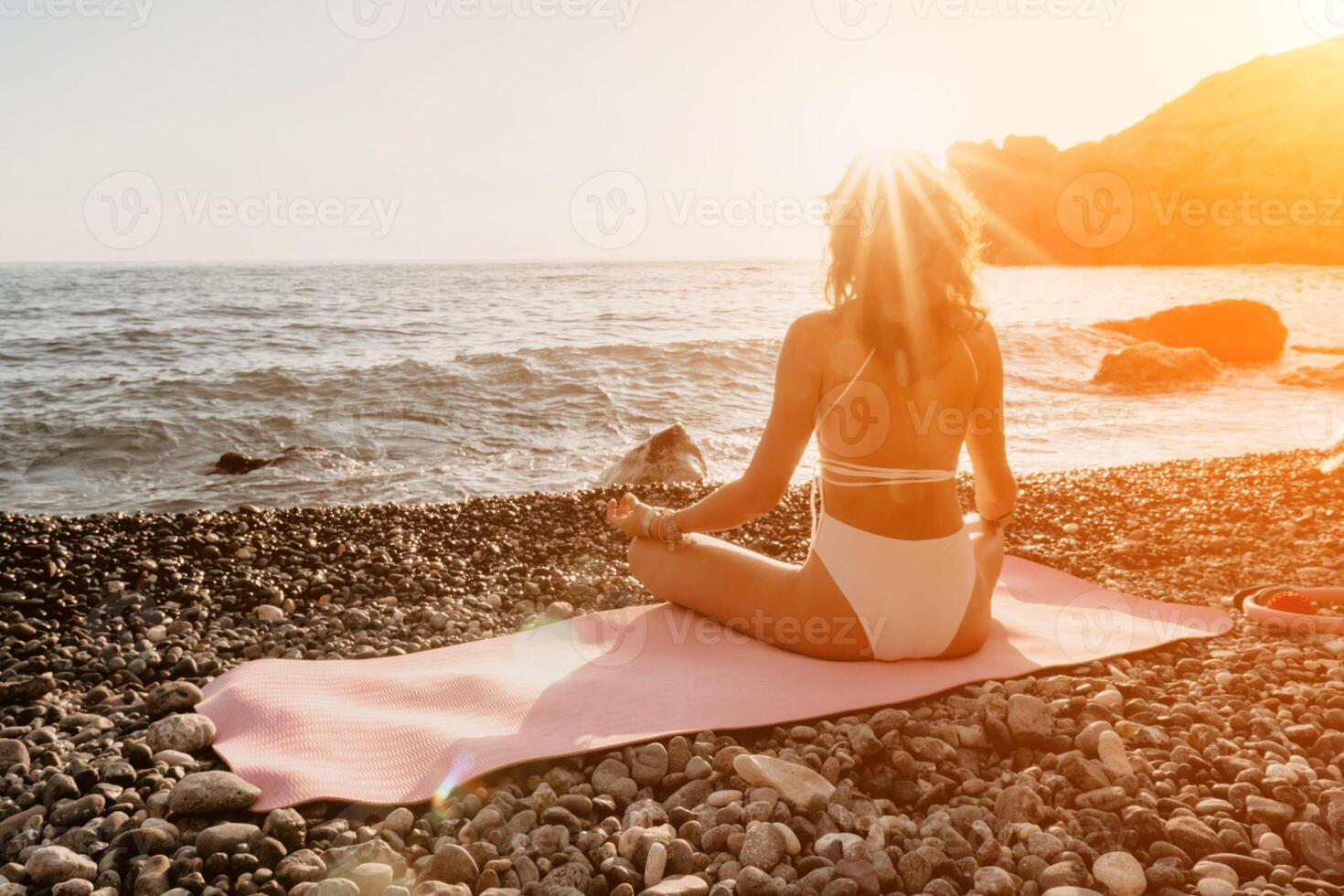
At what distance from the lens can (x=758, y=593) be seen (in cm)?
393

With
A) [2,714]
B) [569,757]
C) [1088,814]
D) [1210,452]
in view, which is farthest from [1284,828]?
[1210,452]

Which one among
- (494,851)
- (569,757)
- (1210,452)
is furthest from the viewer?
(1210,452)

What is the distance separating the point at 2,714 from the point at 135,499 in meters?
6.54

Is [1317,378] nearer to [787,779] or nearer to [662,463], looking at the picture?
[662,463]

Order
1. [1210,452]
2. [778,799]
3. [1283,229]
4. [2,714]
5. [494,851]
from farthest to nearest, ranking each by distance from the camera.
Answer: [1283,229] → [1210,452] → [2,714] → [778,799] → [494,851]

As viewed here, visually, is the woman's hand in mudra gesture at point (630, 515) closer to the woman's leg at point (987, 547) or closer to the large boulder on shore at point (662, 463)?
the woman's leg at point (987, 547)

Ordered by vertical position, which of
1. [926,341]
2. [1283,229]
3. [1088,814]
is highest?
[1283,229]

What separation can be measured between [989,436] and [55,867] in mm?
3712

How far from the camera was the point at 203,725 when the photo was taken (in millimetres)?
3244

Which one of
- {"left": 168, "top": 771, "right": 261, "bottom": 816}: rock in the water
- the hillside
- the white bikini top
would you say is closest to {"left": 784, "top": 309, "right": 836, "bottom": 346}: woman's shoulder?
the white bikini top

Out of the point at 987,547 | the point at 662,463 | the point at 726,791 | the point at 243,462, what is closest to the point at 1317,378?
the point at 662,463

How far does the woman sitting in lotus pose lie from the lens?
131 inches

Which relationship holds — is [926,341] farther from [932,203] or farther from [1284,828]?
[1284,828]

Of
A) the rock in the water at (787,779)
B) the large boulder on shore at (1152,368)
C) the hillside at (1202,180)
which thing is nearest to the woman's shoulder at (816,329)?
the rock in the water at (787,779)
